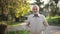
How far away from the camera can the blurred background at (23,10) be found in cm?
242

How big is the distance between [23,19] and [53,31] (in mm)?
469

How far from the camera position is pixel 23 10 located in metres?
2.51

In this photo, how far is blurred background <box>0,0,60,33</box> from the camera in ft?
7.95

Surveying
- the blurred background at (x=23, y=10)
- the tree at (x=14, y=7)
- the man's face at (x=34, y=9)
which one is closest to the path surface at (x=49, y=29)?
the blurred background at (x=23, y=10)

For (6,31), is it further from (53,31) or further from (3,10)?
(53,31)

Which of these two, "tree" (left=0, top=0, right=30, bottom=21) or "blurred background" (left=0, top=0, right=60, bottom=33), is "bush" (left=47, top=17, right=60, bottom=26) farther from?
"tree" (left=0, top=0, right=30, bottom=21)

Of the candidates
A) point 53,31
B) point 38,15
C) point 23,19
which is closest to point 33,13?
point 38,15

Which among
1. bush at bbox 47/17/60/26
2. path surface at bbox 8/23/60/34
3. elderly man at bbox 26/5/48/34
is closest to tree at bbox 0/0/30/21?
path surface at bbox 8/23/60/34

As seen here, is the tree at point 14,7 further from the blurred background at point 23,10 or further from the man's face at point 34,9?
the man's face at point 34,9

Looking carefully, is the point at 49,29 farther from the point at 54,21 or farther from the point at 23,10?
the point at 23,10

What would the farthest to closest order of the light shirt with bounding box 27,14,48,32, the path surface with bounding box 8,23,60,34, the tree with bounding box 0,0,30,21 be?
the tree with bounding box 0,0,30,21 → the path surface with bounding box 8,23,60,34 → the light shirt with bounding box 27,14,48,32

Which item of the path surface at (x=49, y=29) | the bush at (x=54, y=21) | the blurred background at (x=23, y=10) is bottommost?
the path surface at (x=49, y=29)

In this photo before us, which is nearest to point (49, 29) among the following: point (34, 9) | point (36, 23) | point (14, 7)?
point (36, 23)

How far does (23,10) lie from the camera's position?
2.51m
